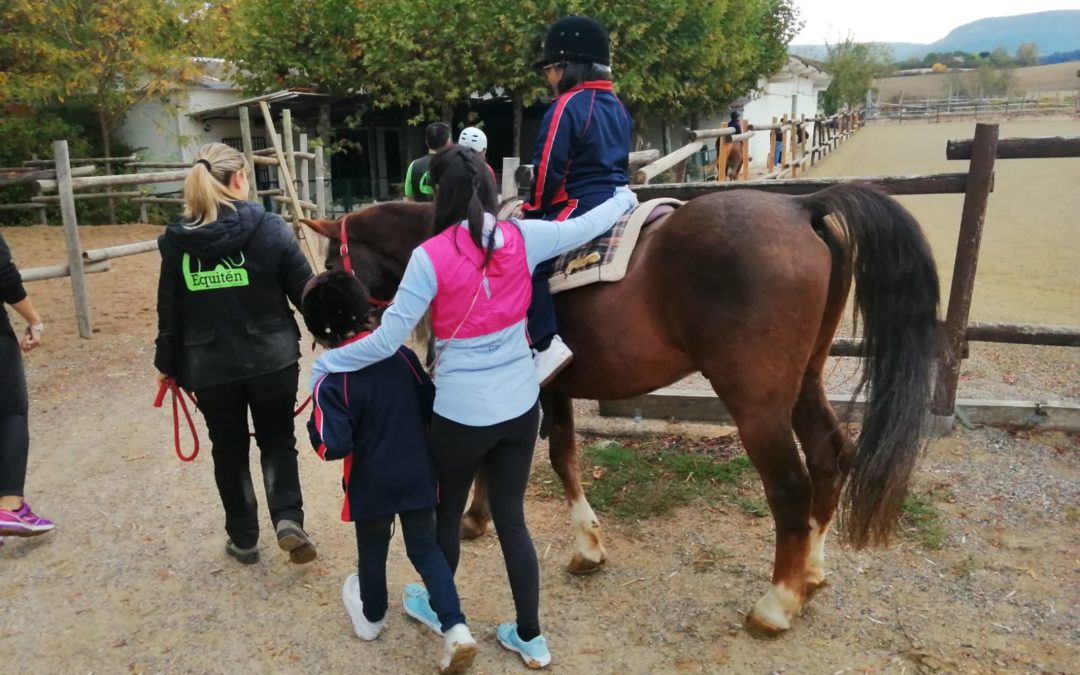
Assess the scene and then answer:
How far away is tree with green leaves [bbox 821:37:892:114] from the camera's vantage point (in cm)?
5188

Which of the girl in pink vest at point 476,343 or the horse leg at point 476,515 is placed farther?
the horse leg at point 476,515

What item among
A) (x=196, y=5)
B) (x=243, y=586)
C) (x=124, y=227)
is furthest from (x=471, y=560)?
(x=196, y=5)

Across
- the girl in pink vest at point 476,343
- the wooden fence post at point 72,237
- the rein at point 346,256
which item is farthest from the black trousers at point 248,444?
the wooden fence post at point 72,237

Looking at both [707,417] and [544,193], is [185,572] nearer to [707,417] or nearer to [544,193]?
[544,193]

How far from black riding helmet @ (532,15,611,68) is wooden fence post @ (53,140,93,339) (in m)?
6.04

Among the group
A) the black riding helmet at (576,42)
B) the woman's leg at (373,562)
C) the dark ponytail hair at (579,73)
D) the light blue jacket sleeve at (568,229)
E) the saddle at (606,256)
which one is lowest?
the woman's leg at (373,562)

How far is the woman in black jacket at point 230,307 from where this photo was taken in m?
3.06

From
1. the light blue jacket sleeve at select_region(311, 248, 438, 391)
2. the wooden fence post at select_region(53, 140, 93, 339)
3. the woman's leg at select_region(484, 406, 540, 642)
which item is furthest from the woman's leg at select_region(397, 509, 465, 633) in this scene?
the wooden fence post at select_region(53, 140, 93, 339)

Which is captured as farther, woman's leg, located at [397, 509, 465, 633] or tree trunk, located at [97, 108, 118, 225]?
tree trunk, located at [97, 108, 118, 225]

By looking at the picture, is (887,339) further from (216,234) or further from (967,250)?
(216,234)

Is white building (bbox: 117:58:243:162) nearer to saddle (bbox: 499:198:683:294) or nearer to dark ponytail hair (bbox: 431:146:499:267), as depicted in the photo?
saddle (bbox: 499:198:683:294)

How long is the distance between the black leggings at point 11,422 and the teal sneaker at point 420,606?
2.07 metres

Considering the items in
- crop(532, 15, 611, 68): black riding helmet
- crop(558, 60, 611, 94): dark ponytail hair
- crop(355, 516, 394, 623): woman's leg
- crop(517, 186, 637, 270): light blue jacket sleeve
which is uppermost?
crop(532, 15, 611, 68): black riding helmet

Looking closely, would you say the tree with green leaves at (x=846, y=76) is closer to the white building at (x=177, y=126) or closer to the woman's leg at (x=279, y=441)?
the white building at (x=177, y=126)
